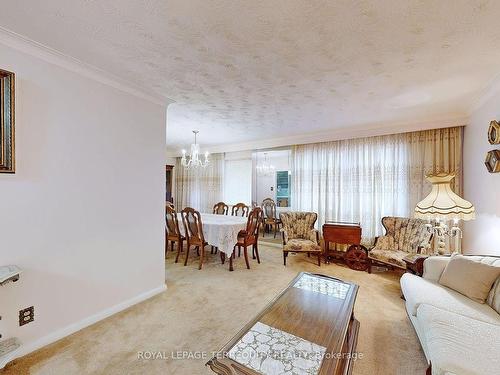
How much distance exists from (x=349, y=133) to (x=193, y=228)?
3.28m

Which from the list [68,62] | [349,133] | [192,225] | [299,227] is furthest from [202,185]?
[68,62]

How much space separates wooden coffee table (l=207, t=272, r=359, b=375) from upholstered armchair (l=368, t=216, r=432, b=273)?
1.64 meters

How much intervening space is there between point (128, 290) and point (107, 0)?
2.58m

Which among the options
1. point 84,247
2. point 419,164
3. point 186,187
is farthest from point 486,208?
point 186,187

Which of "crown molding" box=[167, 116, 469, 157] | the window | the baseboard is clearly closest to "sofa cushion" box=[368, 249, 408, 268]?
"crown molding" box=[167, 116, 469, 157]

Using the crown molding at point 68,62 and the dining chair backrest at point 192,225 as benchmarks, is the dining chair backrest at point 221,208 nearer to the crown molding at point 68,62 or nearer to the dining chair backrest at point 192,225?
the dining chair backrest at point 192,225

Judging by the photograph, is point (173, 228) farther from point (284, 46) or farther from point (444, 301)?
point (444, 301)

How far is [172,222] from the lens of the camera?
13.8ft

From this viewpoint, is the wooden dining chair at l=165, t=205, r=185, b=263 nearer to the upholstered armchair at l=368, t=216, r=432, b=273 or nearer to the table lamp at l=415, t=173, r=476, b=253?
the upholstered armchair at l=368, t=216, r=432, b=273

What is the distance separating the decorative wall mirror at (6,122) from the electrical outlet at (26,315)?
1097 mm

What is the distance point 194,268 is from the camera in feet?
12.1

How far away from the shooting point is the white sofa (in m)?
1.20

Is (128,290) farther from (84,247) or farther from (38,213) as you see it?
(38,213)

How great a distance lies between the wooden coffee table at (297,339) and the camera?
3.75 ft
